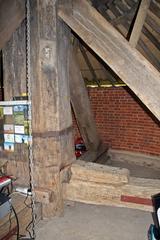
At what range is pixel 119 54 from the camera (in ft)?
6.47

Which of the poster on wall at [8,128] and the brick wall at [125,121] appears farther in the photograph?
the brick wall at [125,121]

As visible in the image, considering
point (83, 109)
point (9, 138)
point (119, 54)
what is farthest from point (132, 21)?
point (9, 138)

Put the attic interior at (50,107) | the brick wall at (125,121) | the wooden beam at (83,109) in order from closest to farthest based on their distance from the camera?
the attic interior at (50,107) < the wooden beam at (83,109) < the brick wall at (125,121)

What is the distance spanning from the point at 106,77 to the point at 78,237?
10.5 feet

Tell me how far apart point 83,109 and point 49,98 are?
4.55ft

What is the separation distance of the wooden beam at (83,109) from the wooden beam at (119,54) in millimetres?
918

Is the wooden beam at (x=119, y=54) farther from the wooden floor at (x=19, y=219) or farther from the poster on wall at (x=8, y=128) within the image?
the wooden floor at (x=19, y=219)

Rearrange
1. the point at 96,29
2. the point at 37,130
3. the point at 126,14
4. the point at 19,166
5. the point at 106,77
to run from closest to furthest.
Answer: the point at 96,29
the point at 37,130
the point at 19,166
the point at 126,14
the point at 106,77

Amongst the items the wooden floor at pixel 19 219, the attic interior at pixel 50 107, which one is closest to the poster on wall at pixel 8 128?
the attic interior at pixel 50 107

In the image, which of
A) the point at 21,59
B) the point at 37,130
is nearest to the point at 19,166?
the point at 37,130

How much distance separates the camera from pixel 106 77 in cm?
475

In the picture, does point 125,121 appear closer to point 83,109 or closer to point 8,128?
point 83,109

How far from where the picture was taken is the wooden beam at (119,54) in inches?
74.5

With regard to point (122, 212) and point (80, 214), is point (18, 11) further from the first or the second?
point (122, 212)
